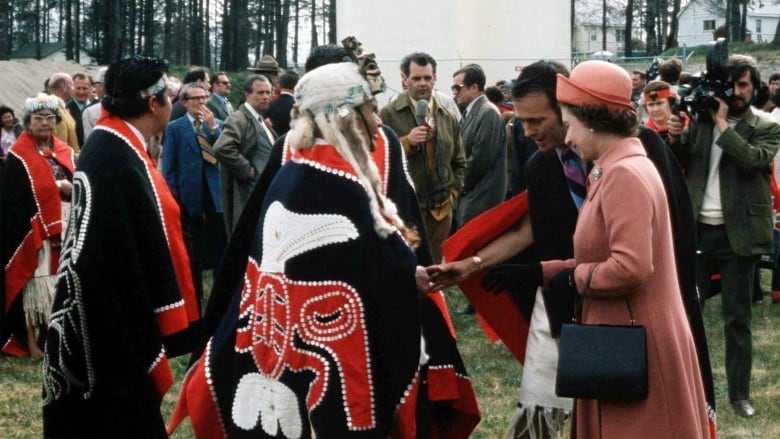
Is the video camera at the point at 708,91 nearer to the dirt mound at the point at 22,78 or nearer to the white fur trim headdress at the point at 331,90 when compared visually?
the white fur trim headdress at the point at 331,90

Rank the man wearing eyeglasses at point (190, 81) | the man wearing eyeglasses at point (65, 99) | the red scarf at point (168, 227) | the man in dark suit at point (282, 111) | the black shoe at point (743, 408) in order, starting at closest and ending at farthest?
the red scarf at point (168, 227)
the black shoe at point (743, 408)
the man in dark suit at point (282, 111)
the man wearing eyeglasses at point (190, 81)
the man wearing eyeglasses at point (65, 99)

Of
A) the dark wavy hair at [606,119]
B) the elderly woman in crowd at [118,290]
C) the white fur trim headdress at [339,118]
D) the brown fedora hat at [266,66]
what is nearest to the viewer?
the dark wavy hair at [606,119]

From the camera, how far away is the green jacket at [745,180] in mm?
6840

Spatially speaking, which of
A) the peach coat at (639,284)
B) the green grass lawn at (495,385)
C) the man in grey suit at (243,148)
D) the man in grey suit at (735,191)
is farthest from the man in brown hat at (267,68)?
the peach coat at (639,284)

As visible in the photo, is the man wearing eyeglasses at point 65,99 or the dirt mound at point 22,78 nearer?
the man wearing eyeglasses at point 65,99

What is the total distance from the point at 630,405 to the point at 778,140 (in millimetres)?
3551

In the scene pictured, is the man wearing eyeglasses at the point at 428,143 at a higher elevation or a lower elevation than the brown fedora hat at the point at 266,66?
lower

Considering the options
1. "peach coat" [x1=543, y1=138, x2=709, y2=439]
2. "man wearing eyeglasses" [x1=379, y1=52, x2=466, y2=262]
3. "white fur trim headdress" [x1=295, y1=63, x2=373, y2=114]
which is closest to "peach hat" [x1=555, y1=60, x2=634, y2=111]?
"peach coat" [x1=543, y1=138, x2=709, y2=439]

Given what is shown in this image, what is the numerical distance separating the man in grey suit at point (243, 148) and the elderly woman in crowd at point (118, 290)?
5.03 metres

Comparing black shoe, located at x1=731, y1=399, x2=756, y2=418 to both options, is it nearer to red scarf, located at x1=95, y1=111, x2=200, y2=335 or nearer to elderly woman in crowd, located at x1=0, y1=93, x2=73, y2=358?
red scarf, located at x1=95, y1=111, x2=200, y2=335

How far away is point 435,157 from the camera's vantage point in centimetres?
931

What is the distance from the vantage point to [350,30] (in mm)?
Answer: 20203

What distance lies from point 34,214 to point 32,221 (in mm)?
56

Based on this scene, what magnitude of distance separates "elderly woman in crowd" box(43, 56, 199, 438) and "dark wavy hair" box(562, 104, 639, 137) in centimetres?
187
